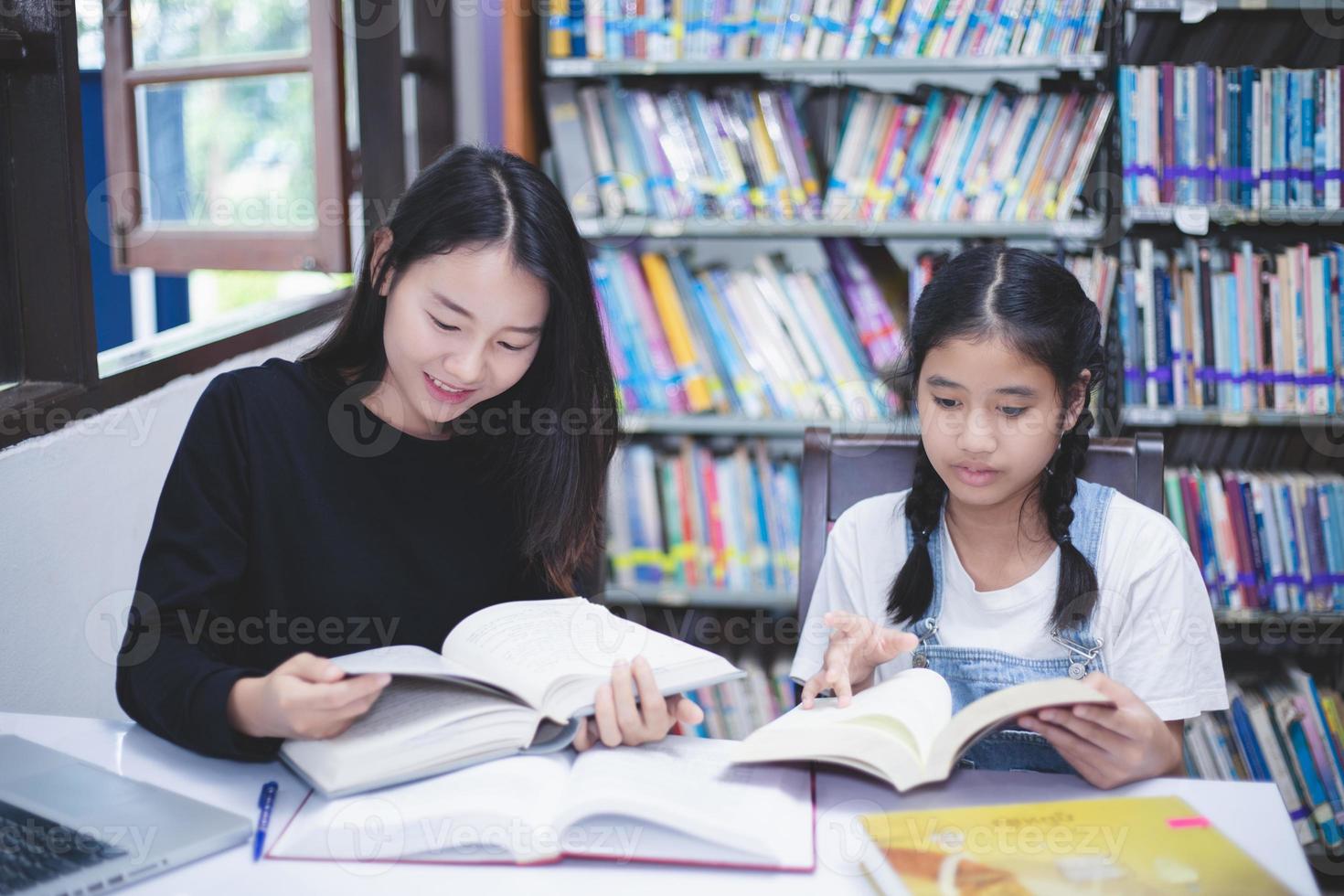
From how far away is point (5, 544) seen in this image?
1309 mm

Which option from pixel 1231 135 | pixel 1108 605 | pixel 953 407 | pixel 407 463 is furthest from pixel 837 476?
pixel 1231 135

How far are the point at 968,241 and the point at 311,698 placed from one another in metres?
1.86

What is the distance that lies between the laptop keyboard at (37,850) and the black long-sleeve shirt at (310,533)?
0.70ft

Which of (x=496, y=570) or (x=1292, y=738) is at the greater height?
(x=496, y=570)

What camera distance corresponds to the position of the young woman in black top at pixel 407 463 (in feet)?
3.57

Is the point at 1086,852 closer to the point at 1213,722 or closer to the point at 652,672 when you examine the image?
the point at 652,672

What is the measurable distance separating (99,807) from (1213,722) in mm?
2069

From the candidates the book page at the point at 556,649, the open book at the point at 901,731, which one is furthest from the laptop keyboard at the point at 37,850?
the open book at the point at 901,731

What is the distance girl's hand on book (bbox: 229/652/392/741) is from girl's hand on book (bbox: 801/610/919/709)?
Answer: 0.39 meters

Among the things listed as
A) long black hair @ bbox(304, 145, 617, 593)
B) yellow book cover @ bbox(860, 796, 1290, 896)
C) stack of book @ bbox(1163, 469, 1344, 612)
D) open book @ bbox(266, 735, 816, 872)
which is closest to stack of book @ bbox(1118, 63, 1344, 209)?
stack of book @ bbox(1163, 469, 1344, 612)

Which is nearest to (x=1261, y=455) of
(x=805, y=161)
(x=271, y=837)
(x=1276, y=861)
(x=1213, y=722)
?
(x=1213, y=722)

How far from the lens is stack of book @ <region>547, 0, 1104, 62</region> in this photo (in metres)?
2.13

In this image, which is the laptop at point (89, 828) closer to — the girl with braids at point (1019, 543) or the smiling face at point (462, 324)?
the smiling face at point (462, 324)

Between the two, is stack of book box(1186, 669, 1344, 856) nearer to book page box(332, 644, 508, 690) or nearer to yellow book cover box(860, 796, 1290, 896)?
yellow book cover box(860, 796, 1290, 896)
